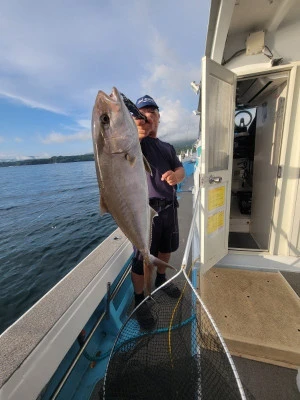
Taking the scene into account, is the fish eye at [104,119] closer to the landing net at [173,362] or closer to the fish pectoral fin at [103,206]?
the fish pectoral fin at [103,206]

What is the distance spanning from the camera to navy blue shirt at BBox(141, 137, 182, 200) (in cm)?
207

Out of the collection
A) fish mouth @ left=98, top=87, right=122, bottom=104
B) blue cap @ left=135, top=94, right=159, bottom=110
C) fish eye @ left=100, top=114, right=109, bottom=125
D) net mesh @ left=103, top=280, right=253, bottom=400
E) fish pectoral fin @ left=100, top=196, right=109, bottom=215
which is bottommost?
net mesh @ left=103, top=280, right=253, bottom=400

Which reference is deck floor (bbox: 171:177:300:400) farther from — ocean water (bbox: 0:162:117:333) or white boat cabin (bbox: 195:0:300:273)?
ocean water (bbox: 0:162:117:333)

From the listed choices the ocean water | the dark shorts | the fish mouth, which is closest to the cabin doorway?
the dark shorts

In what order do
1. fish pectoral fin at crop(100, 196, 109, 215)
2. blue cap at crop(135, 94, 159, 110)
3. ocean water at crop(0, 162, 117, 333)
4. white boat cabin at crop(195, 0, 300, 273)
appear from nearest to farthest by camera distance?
fish pectoral fin at crop(100, 196, 109, 215), blue cap at crop(135, 94, 159, 110), white boat cabin at crop(195, 0, 300, 273), ocean water at crop(0, 162, 117, 333)

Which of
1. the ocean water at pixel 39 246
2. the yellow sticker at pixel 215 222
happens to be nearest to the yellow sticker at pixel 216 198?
the yellow sticker at pixel 215 222

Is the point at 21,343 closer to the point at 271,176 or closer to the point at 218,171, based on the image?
the point at 218,171

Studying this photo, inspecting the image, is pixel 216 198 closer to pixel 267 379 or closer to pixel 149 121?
pixel 149 121

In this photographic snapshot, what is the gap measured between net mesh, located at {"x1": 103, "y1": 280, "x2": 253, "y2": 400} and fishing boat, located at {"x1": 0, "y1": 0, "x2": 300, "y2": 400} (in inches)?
8.5

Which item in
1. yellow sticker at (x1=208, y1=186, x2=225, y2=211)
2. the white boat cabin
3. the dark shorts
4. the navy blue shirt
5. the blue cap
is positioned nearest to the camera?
the blue cap

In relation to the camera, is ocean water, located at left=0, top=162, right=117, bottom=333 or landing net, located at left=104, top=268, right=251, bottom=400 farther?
ocean water, located at left=0, top=162, right=117, bottom=333

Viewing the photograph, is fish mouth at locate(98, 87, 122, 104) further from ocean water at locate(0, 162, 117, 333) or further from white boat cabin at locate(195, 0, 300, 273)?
ocean water at locate(0, 162, 117, 333)

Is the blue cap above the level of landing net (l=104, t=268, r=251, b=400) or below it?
above

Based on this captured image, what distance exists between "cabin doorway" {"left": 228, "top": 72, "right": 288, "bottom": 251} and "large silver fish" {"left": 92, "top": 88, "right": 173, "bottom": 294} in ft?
7.70
